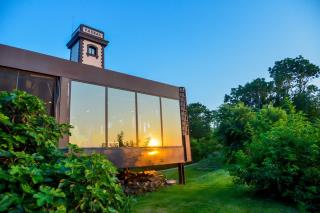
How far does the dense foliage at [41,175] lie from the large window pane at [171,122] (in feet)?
20.6

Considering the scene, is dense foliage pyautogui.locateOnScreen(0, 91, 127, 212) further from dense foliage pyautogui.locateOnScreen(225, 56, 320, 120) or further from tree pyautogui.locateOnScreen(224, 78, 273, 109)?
tree pyautogui.locateOnScreen(224, 78, 273, 109)

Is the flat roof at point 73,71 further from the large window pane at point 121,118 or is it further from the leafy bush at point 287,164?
the leafy bush at point 287,164

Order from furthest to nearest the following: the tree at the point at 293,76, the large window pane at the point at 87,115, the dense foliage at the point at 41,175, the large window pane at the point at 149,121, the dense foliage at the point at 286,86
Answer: the tree at the point at 293,76 → the dense foliage at the point at 286,86 → the large window pane at the point at 149,121 → the large window pane at the point at 87,115 → the dense foliage at the point at 41,175

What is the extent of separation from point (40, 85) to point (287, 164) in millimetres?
6547

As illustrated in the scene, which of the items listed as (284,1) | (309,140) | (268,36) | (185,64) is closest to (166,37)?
(185,64)

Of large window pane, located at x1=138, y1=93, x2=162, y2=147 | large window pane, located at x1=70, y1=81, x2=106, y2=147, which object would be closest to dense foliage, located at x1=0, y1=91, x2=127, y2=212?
large window pane, located at x1=70, y1=81, x2=106, y2=147

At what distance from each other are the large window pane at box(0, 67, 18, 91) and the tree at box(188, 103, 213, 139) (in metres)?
23.3

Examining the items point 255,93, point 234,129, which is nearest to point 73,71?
point 234,129

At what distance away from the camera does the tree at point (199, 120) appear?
28.0 metres

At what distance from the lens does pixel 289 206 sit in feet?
18.9

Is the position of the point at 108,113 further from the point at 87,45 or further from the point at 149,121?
the point at 87,45

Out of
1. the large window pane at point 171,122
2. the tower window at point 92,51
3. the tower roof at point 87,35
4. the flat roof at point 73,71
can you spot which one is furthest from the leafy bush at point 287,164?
the tower roof at point 87,35

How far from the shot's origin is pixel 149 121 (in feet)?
27.9

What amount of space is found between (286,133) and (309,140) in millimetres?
533
